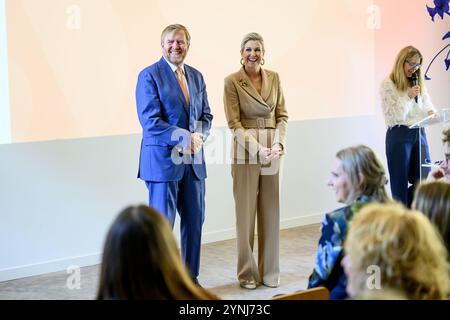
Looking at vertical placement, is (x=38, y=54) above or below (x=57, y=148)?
above

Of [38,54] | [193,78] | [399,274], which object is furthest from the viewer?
[38,54]

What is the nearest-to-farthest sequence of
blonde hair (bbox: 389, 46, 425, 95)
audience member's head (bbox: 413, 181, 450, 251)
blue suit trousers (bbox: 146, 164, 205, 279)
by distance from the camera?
audience member's head (bbox: 413, 181, 450, 251), blue suit trousers (bbox: 146, 164, 205, 279), blonde hair (bbox: 389, 46, 425, 95)

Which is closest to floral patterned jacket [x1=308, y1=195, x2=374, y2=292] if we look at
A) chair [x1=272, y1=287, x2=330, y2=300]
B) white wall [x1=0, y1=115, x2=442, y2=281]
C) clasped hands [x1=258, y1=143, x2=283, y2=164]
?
chair [x1=272, y1=287, x2=330, y2=300]

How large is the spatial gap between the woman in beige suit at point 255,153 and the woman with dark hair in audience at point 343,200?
1.82 meters

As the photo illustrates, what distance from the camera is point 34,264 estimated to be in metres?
5.20

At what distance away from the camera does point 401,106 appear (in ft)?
19.2

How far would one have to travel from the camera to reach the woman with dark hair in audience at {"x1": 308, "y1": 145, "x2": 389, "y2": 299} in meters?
2.70

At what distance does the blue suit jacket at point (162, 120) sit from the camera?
448 centimetres

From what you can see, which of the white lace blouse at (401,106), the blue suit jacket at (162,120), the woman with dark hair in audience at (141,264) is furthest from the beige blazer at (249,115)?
the woman with dark hair in audience at (141,264)

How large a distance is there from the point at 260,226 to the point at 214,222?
1.39 m

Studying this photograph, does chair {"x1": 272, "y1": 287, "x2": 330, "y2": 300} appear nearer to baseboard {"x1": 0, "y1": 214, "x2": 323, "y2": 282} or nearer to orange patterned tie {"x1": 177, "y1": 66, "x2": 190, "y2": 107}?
orange patterned tie {"x1": 177, "y1": 66, "x2": 190, "y2": 107}

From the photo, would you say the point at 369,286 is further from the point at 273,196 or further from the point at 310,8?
the point at 310,8
